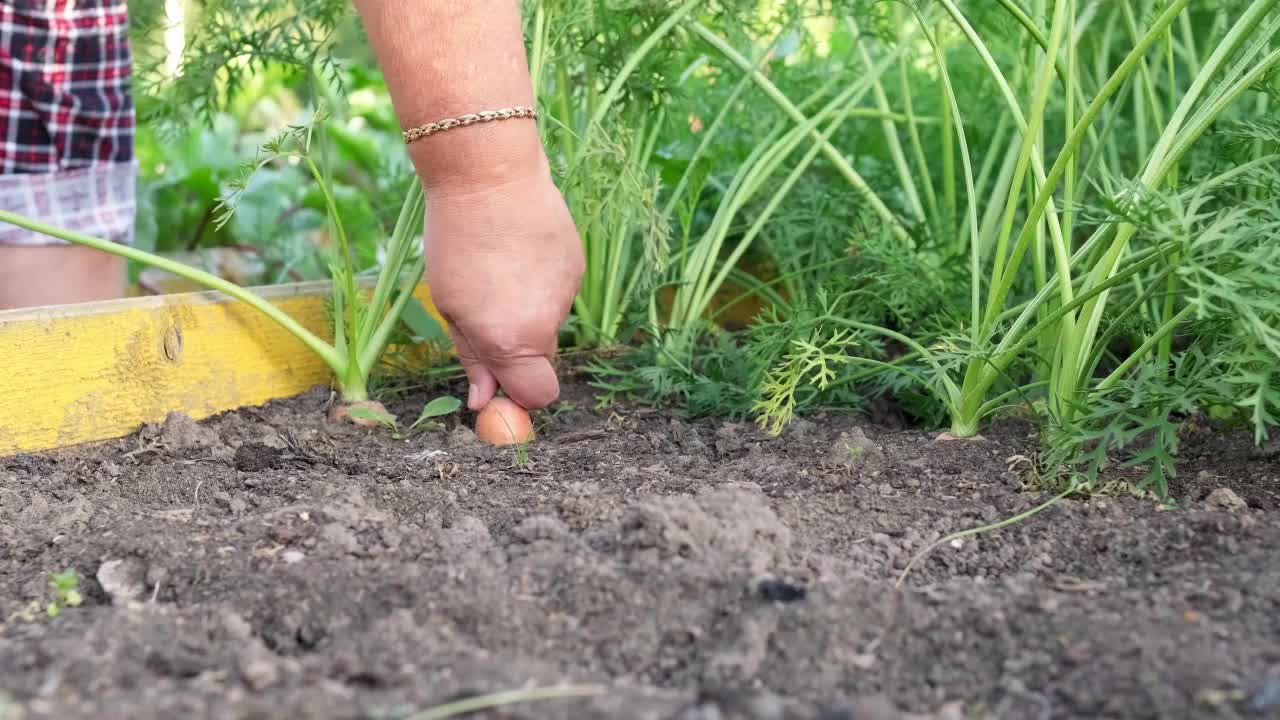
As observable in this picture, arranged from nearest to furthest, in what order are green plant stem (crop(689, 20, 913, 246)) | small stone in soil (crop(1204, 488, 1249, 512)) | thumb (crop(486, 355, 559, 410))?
1. small stone in soil (crop(1204, 488, 1249, 512))
2. thumb (crop(486, 355, 559, 410))
3. green plant stem (crop(689, 20, 913, 246))

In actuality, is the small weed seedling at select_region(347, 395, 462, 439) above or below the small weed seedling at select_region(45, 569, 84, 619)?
below

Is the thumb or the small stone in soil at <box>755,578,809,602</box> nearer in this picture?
the small stone in soil at <box>755,578,809,602</box>

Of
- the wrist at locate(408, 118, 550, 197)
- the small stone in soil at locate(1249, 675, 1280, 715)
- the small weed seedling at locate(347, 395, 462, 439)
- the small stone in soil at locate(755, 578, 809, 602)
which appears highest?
the wrist at locate(408, 118, 550, 197)

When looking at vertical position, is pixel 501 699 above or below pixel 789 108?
below

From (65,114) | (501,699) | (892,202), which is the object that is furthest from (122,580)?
(892,202)

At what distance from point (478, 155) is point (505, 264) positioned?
0.45 feet

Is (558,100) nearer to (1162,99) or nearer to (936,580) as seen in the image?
(936,580)

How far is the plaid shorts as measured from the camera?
2.05 metres

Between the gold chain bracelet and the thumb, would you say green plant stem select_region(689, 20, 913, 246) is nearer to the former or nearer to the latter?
the gold chain bracelet

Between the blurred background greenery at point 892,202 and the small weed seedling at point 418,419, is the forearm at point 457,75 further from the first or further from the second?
the small weed seedling at point 418,419

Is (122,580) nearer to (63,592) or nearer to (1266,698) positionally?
(63,592)

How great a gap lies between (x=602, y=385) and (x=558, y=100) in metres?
0.49

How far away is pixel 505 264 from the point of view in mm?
1440

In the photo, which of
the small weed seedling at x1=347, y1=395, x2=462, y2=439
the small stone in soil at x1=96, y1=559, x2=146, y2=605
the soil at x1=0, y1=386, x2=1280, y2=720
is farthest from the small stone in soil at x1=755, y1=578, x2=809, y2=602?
the small weed seedling at x1=347, y1=395, x2=462, y2=439
